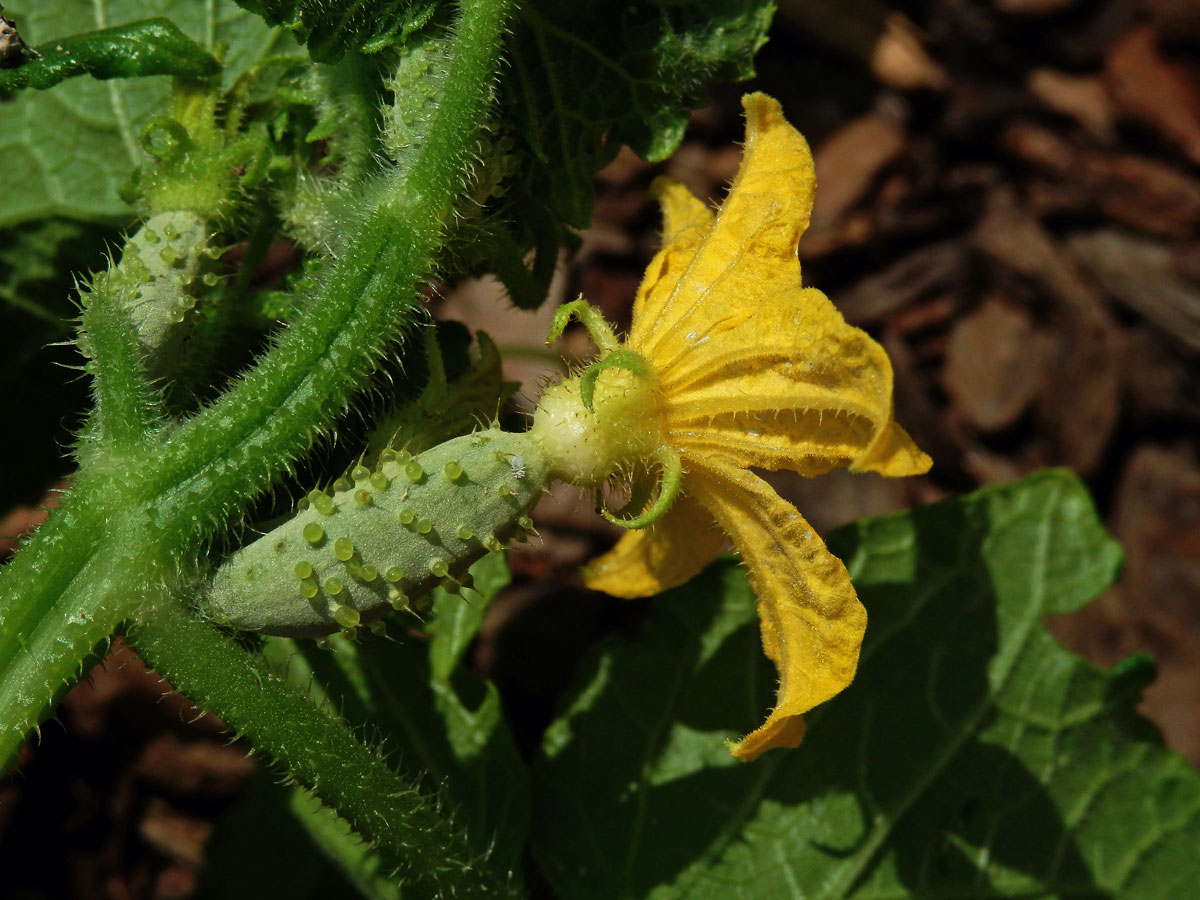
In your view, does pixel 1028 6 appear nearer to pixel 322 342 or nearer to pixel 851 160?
pixel 851 160

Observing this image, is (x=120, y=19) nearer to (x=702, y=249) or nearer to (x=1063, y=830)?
(x=702, y=249)

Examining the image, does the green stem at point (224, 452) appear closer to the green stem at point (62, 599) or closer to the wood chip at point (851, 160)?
the green stem at point (62, 599)

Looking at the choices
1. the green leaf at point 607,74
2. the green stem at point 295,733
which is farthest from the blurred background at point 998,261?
the green stem at point 295,733

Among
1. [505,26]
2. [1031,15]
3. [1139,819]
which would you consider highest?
[505,26]

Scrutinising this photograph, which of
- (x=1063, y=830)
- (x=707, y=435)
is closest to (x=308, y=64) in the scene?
(x=707, y=435)

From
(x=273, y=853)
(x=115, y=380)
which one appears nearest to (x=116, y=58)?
(x=115, y=380)

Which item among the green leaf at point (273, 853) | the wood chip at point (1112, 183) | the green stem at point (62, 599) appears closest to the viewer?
the green stem at point (62, 599)

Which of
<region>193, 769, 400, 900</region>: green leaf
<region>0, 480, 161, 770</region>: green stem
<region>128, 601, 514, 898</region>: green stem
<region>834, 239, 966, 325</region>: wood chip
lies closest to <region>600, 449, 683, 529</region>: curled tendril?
<region>128, 601, 514, 898</region>: green stem
